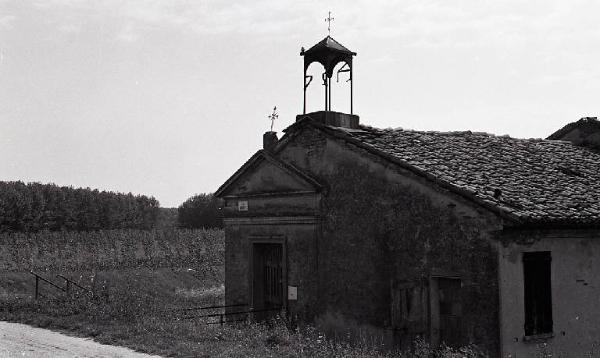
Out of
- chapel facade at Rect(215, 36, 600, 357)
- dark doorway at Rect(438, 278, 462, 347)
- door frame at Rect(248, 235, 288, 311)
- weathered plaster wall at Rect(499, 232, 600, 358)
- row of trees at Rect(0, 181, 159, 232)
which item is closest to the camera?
weathered plaster wall at Rect(499, 232, 600, 358)

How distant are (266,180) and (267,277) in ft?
8.26

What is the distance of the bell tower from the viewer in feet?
47.8

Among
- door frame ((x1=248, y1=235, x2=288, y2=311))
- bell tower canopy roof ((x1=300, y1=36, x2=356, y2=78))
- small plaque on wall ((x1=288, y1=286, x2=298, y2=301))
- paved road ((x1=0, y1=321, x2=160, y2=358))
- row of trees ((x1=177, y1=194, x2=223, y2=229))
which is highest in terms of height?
bell tower canopy roof ((x1=300, y1=36, x2=356, y2=78))

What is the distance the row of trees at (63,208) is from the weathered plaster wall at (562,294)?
4094cm

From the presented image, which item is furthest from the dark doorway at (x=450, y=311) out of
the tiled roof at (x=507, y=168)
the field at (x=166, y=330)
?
the tiled roof at (x=507, y=168)

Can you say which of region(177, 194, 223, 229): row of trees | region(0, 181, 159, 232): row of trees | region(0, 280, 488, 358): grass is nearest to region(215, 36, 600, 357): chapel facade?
region(0, 280, 488, 358): grass

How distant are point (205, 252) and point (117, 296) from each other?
24.1 meters

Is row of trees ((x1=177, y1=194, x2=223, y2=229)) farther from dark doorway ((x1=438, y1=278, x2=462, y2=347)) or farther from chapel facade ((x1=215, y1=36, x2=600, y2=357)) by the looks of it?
dark doorway ((x1=438, y1=278, x2=462, y2=347))

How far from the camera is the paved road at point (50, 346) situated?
9.59 metres

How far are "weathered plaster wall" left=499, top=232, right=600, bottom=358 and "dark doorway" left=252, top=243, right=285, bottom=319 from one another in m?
6.04

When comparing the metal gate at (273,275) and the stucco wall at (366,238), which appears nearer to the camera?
the stucco wall at (366,238)

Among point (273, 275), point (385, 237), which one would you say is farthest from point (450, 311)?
point (273, 275)

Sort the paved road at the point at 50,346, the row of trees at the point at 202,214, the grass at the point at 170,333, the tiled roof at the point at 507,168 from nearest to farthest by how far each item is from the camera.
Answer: the grass at the point at 170,333
the paved road at the point at 50,346
the tiled roof at the point at 507,168
the row of trees at the point at 202,214

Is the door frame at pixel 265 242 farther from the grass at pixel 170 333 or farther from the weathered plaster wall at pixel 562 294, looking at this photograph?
the weathered plaster wall at pixel 562 294
